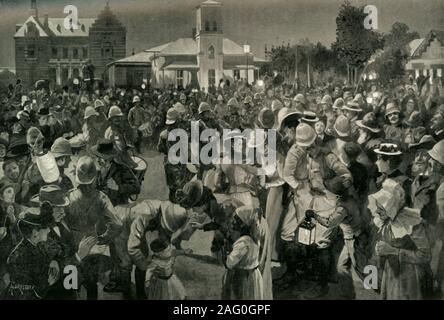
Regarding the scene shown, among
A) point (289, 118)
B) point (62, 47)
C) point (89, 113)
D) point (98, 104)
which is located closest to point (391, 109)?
point (289, 118)

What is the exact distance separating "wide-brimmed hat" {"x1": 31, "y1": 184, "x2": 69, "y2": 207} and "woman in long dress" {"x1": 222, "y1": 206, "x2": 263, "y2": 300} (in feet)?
8.19

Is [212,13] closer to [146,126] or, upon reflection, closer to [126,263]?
[146,126]

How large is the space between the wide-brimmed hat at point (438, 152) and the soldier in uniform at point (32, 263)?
222 inches

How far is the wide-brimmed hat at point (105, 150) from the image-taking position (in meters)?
10.2

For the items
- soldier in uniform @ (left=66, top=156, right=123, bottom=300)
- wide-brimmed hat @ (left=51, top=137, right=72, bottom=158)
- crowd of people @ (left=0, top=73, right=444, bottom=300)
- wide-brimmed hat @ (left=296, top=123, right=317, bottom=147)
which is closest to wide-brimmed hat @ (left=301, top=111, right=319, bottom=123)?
crowd of people @ (left=0, top=73, right=444, bottom=300)

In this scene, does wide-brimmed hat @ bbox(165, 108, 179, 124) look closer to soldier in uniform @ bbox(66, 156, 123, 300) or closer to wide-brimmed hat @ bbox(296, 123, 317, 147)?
soldier in uniform @ bbox(66, 156, 123, 300)

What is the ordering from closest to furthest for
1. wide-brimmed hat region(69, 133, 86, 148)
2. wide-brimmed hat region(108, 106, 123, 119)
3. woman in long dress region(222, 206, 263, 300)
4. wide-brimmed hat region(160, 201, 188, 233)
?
wide-brimmed hat region(160, 201, 188, 233) < woman in long dress region(222, 206, 263, 300) < wide-brimmed hat region(69, 133, 86, 148) < wide-brimmed hat region(108, 106, 123, 119)

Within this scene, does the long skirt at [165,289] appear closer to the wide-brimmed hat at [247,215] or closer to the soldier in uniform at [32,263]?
the wide-brimmed hat at [247,215]

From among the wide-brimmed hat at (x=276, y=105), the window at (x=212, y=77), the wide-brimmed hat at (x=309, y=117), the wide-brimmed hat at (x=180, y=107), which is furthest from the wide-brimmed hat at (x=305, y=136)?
the wide-brimmed hat at (x=180, y=107)

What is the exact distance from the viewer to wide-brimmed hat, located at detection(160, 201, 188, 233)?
967cm

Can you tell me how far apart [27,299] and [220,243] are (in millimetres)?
2976

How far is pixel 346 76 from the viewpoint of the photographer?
10688 mm

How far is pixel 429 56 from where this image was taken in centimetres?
1030

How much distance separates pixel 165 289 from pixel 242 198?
66.8 inches
